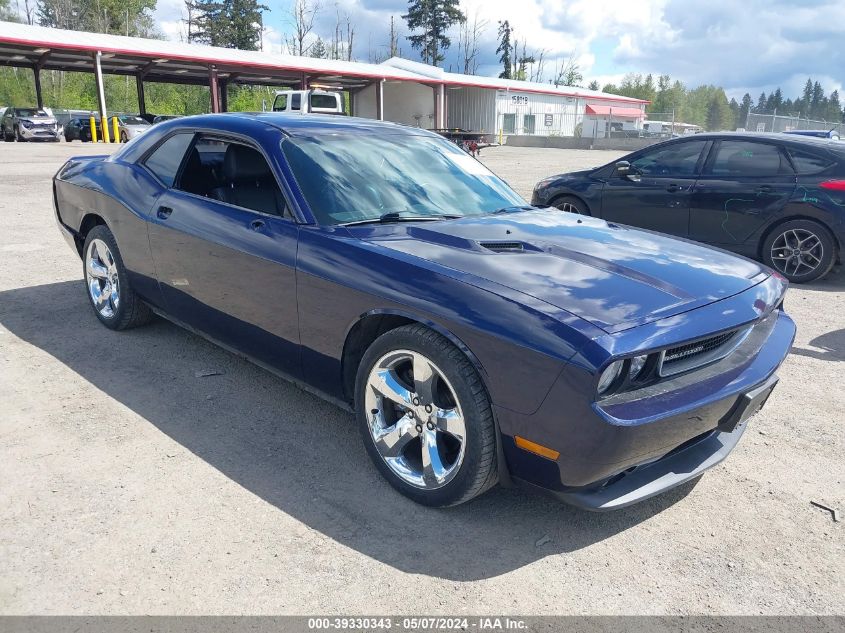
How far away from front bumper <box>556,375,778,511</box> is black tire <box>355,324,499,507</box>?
1.02ft

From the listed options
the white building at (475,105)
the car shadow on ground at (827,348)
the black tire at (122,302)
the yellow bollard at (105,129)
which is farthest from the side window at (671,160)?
the white building at (475,105)

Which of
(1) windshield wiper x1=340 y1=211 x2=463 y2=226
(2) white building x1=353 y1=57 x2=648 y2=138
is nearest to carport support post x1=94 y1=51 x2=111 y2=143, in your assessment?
(2) white building x1=353 y1=57 x2=648 y2=138

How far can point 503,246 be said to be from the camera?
10.1ft

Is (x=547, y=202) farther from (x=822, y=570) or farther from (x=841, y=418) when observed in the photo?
(x=822, y=570)

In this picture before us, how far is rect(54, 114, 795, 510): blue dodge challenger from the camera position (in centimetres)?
239

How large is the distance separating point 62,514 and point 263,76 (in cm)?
4136

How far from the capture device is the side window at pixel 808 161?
6840 mm

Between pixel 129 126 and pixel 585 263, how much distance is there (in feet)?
96.1

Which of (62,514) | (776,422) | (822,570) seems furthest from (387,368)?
(776,422)

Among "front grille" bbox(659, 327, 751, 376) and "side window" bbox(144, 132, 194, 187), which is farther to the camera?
"side window" bbox(144, 132, 194, 187)

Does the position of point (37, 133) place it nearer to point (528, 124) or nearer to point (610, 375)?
point (528, 124)

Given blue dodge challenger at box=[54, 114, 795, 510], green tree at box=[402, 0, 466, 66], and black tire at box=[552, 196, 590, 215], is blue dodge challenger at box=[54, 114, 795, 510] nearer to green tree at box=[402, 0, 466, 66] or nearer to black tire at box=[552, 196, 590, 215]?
black tire at box=[552, 196, 590, 215]

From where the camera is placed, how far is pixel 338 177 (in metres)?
3.53

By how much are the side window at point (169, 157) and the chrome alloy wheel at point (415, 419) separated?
2260 millimetres
